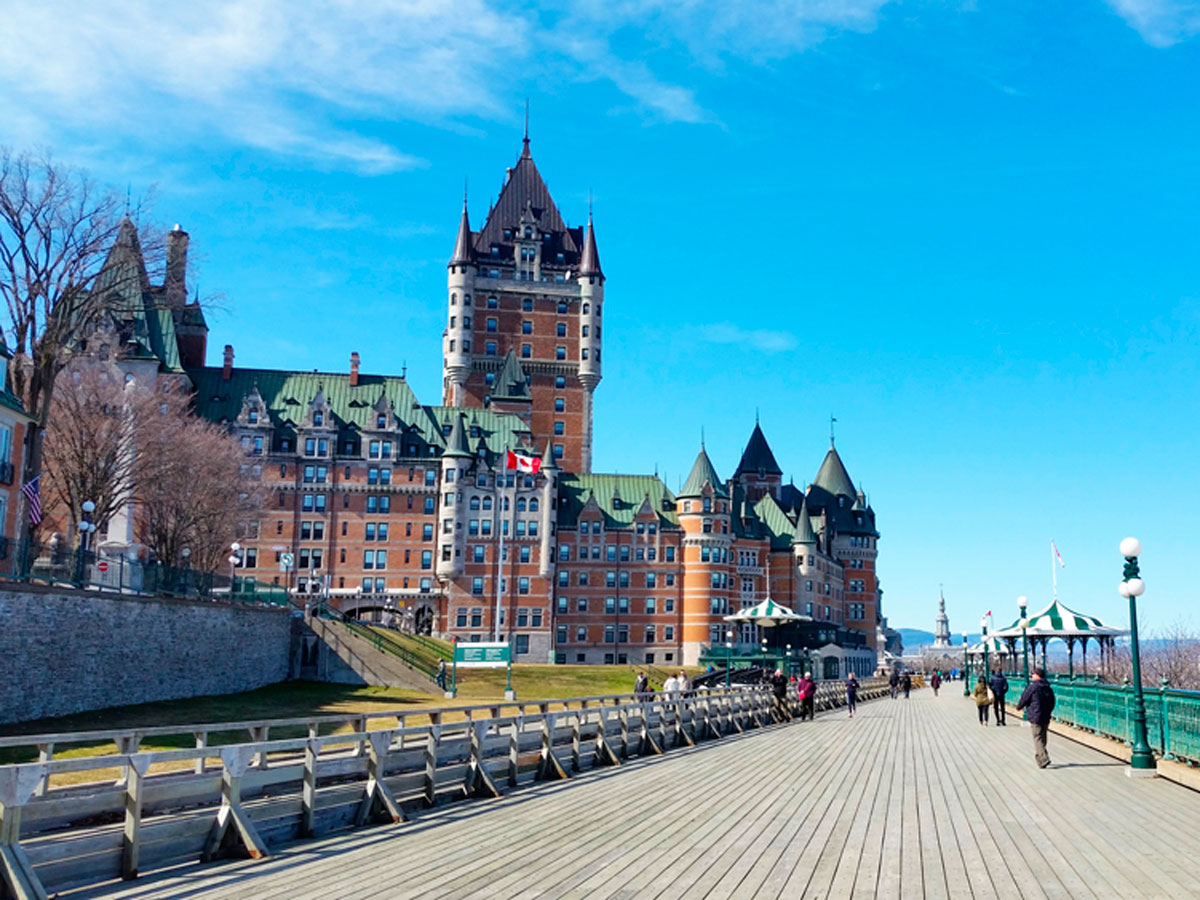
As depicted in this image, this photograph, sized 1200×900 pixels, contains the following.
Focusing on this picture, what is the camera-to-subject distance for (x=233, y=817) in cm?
1236

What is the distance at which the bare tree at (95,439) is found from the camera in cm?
5150

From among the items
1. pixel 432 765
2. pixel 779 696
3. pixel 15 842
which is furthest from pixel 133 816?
pixel 779 696

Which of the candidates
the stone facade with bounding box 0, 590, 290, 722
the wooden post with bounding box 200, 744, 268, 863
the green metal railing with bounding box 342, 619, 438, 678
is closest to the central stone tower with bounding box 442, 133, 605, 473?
the green metal railing with bounding box 342, 619, 438, 678

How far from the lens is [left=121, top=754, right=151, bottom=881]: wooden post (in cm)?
1100

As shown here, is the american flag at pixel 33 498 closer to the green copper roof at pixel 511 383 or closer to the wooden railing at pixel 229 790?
the wooden railing at pixel 229 790

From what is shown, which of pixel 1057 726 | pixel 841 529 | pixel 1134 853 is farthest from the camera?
pixel 841 529

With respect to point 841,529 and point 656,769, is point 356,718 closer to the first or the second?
point 656,769

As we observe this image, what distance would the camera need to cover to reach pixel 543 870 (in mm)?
11961

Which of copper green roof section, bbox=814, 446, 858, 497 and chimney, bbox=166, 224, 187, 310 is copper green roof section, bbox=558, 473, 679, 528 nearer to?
copper green roof section, bbox=814, 446, 858, 497

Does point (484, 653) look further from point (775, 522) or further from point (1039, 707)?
point (775, 522)

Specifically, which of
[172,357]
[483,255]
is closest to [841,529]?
[483,255]

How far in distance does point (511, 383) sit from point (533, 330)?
8.38 m

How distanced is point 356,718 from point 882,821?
7213 millimetres

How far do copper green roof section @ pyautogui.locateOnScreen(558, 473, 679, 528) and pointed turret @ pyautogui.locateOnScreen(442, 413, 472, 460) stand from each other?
10.5 meters
